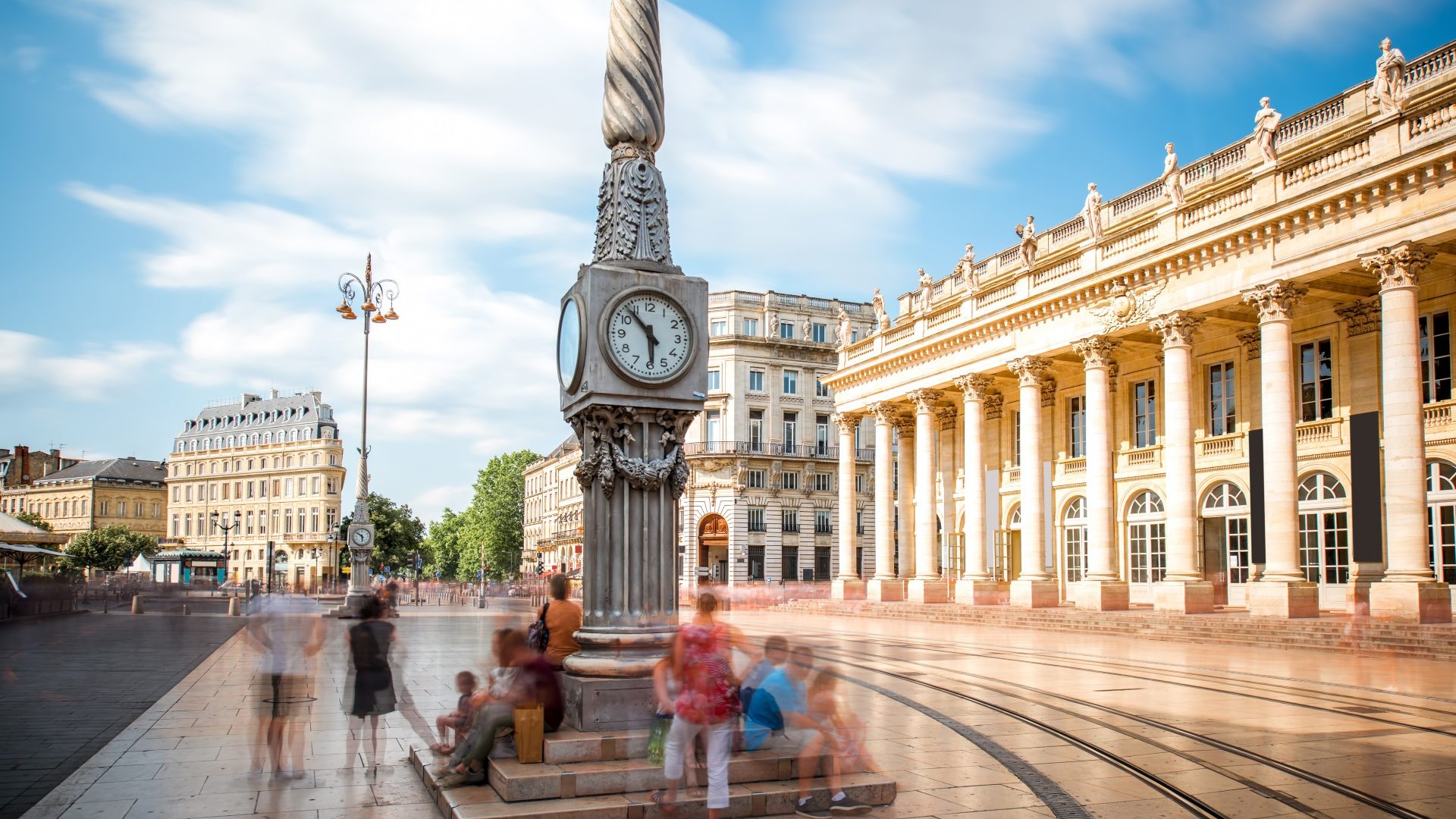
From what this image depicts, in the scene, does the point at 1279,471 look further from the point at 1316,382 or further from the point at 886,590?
the point at 886,590

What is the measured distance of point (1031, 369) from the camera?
3988 cm

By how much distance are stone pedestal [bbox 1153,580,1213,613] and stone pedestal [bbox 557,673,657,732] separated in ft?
85.7

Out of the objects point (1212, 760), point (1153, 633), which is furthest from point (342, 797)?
point (1153, 633)

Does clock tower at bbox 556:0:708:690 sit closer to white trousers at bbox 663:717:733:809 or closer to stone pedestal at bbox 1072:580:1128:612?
white trousers at bbox 663:717:733:809

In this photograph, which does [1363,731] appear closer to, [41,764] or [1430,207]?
[41,764]

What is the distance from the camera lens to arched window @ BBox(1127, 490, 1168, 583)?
1496 inches

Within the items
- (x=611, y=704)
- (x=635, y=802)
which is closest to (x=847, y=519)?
(x=611, y=704)

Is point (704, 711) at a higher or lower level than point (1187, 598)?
higher

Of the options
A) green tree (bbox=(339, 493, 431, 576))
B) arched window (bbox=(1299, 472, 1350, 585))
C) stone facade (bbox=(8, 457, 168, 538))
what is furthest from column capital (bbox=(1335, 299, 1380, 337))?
stone facade (bbox=(8, 457, 168, 538))

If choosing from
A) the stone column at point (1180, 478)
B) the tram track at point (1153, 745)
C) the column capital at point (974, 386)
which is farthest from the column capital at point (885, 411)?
the tram track at point (1153, 745)

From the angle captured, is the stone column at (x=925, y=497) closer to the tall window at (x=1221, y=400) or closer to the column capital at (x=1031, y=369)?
the column capital at (x=1031, y=369)

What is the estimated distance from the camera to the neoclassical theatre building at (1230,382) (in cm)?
2616

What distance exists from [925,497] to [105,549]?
94.5 metres

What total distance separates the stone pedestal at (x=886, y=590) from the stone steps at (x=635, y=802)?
1591 inches
